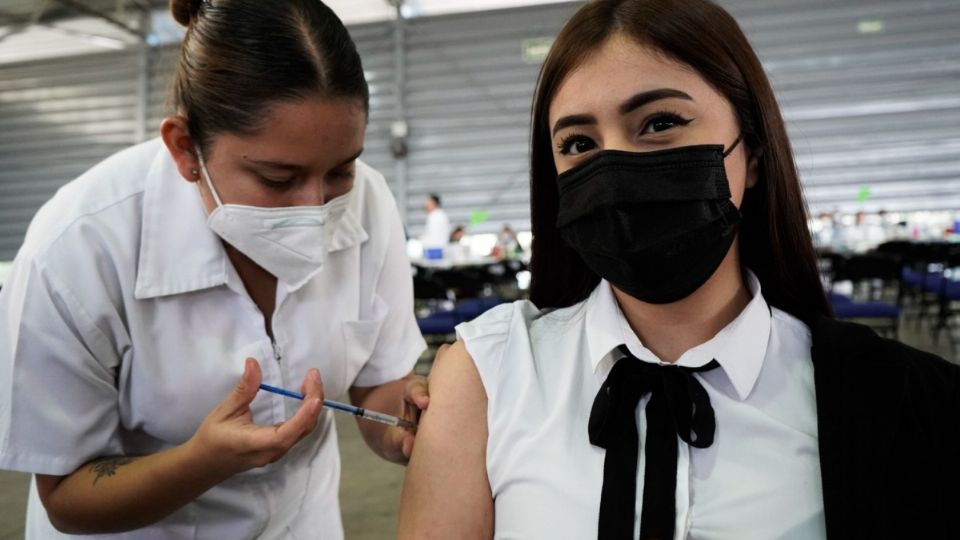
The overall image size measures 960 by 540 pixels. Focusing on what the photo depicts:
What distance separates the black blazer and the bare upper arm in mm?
408

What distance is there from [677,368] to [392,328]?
0.70m

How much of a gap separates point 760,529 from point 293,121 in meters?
0.77

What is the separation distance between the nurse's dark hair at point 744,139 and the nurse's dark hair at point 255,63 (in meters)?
0.30

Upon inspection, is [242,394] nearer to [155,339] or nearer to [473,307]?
[155,339]

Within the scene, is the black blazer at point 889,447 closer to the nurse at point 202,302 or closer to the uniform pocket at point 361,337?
the nurse at point 202,302

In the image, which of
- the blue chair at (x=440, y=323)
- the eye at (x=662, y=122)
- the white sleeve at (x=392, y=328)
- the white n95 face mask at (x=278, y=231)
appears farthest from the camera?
the blue chair at (x=440, y=323)

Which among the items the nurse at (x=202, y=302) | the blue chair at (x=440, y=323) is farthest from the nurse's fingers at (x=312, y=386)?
the blue chair at (x=440, y=323)

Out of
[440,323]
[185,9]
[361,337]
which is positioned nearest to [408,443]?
[361,337]

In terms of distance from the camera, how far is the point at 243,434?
922mm

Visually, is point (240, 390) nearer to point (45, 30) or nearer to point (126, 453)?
point (126, 453)

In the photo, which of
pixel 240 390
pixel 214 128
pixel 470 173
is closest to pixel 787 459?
pixel 240 390

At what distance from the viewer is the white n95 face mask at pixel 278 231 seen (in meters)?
1.09

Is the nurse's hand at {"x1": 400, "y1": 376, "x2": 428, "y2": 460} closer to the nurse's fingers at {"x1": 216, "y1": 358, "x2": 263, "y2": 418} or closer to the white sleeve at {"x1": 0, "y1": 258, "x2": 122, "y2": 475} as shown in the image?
the nurse's fingers at {"x1": 216, "y1": 358, "x2": 263, "y2": 418}

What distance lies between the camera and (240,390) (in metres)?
0.96
